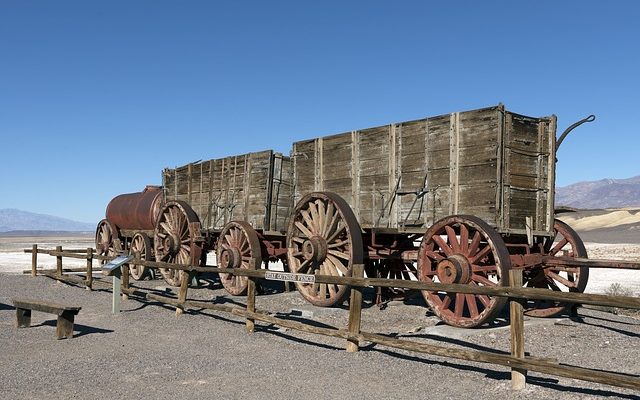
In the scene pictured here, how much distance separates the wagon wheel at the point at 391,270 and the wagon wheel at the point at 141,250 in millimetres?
7883

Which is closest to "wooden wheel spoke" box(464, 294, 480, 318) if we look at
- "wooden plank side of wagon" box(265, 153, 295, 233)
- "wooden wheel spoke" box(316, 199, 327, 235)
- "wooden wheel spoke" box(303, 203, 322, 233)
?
"wooden wheel spoke" box(316, 199, 327, 235)

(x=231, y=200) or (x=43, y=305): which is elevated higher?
(x=231, y=200)

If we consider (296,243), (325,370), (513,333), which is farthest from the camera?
(296,243)

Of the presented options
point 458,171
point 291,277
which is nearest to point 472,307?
point 458,171

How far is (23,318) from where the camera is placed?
380 inches

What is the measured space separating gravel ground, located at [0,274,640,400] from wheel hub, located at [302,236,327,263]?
959 millimetres

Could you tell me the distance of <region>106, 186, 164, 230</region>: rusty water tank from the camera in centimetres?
1786

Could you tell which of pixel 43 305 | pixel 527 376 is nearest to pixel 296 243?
pixel 43 305

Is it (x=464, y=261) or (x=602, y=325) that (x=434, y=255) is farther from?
(x=602, y=325)

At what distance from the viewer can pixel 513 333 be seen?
593 cm

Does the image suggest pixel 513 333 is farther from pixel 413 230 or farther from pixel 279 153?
pixel 279 153

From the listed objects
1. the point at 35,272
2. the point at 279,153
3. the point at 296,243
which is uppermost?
the point at 279,153

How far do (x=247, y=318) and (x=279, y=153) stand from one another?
5000mm

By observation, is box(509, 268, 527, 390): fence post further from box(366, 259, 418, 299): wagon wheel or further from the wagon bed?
box(366, 259, 418, 299): wagon wheel
